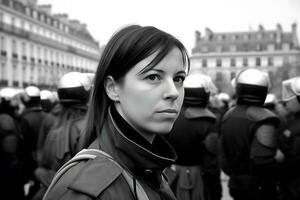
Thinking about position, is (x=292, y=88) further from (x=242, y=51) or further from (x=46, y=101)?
(x=242, y=51)

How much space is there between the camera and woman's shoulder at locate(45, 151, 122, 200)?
1.18 m

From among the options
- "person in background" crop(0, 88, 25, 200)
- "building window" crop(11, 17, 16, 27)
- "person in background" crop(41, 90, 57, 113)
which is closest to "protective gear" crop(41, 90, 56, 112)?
"person in background" crop(41, 90, 57, 113)

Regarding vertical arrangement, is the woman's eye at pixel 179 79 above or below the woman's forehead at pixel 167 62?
below

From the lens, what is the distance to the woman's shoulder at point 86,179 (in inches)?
46.6

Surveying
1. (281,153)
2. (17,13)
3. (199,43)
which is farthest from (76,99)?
(199,43)

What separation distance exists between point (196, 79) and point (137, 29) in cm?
332

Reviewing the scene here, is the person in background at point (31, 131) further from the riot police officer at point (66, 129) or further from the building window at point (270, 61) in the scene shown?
the building window at point (270, 61)

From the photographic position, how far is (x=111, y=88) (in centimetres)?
146

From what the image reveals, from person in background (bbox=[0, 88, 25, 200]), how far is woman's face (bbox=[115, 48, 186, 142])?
419cm

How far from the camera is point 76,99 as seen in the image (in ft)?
12.8

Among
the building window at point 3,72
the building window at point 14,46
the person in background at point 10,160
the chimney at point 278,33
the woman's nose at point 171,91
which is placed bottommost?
the person in background at point 10,160

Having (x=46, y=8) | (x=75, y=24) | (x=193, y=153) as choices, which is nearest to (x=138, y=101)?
(x=193, y=153)

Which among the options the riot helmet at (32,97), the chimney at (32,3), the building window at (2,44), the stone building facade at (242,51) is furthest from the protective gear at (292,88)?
the stone building facade at (242,51)

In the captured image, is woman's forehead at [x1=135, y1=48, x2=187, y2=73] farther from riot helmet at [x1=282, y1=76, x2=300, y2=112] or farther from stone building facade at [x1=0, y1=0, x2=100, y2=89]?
stone building facade at [x1=0, y1=0, x2=100, y2=89]
